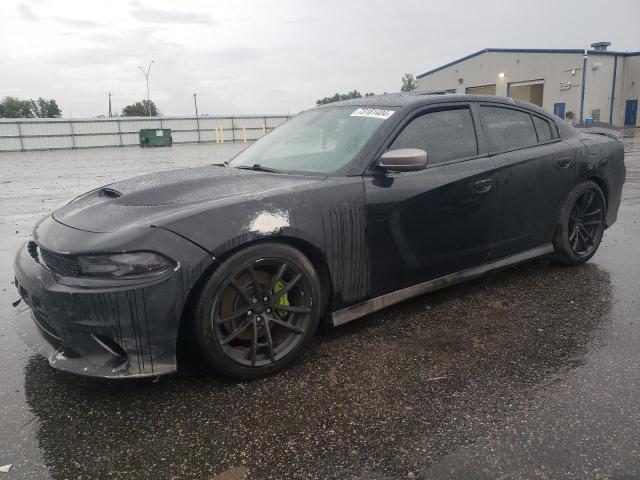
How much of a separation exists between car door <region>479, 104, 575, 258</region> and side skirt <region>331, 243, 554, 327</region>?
66mm

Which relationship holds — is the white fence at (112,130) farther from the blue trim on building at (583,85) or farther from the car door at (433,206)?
the car door at (433,206)

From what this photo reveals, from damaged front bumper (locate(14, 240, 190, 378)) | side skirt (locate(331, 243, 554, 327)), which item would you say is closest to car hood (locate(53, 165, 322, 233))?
damaged front bumper (locate(14, 240, 190, 378))

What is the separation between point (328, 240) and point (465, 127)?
1.51m

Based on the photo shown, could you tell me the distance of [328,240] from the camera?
9.02 ft

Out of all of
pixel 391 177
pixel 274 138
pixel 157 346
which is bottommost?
pixel 157 346

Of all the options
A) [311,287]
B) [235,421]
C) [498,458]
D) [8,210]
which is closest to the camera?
[498,458]

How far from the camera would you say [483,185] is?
3.40 metres

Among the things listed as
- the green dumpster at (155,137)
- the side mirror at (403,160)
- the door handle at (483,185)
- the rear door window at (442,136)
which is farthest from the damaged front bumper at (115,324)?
the green dumpster at (155,137)

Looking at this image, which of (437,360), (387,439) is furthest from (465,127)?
(387,439)

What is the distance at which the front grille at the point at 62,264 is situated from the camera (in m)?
2.30

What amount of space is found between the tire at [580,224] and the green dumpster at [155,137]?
38.2 m

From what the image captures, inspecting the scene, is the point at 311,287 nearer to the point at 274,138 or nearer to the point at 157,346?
the point at 157,346

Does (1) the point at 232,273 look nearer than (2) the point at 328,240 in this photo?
Yes

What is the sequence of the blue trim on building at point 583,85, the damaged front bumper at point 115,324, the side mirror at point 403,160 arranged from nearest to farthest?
the damaged front bumper at point 115,324
the side mirror at point 403,160
the blue trim on building at point 583,85
